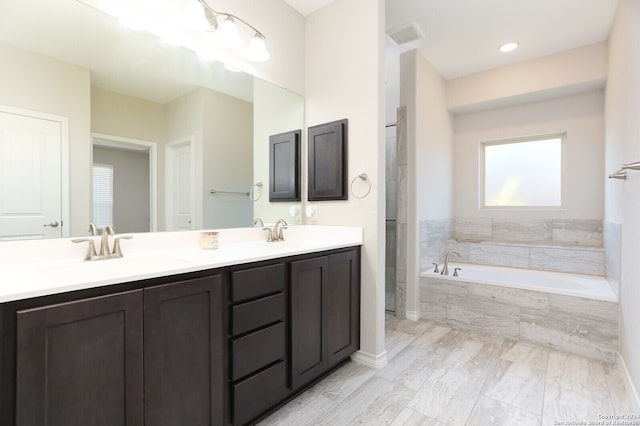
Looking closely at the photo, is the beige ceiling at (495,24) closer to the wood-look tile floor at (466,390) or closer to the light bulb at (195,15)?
the light bulb at (195,15)

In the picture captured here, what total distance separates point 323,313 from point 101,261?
1.19 m

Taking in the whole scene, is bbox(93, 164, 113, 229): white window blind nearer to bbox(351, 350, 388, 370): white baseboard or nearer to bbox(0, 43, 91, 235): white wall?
bbox(0, 43, 91, 235): white wall

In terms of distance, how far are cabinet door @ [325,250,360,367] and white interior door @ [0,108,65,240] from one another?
4.71ft

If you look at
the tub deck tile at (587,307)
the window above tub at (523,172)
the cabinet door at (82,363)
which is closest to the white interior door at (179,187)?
the cabinet door at (82,363)

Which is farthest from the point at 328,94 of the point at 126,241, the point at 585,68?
the point at 585,68

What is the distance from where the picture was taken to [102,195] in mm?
1497

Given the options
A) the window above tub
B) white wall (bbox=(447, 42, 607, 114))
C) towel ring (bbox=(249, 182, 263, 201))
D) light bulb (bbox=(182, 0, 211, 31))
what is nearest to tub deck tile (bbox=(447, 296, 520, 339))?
the window above tub

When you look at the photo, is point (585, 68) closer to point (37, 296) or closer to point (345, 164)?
point (345, 164)

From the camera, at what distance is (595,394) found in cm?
177

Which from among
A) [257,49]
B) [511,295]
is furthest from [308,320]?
[511,295]

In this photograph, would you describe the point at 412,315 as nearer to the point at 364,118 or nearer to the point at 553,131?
the point at 364,118

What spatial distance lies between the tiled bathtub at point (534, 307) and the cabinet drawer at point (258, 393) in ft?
6.28

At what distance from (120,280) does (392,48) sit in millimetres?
3067

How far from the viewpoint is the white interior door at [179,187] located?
176cm
